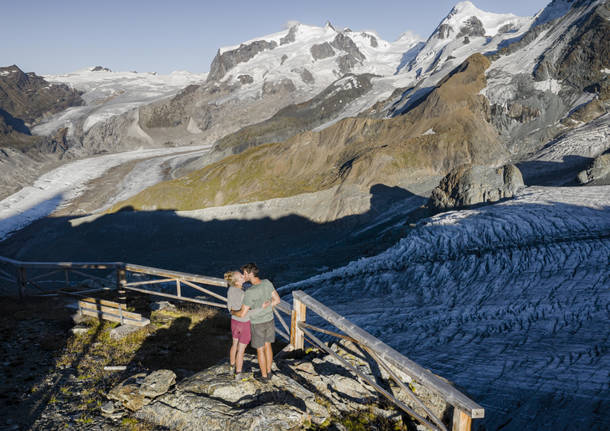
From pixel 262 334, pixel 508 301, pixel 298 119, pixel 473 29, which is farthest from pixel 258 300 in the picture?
pixel 473 29

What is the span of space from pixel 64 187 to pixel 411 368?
106679 mm

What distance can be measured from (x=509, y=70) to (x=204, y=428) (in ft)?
240

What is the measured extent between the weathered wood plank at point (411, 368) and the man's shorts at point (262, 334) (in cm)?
83

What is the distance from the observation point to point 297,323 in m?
7.34

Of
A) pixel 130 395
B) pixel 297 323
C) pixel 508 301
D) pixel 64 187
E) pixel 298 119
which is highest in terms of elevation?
pixel 298 119

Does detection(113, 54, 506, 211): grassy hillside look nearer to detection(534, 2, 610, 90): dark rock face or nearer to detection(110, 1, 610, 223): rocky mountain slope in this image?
detection(110, 1, 610, 223): rocky mountain slope

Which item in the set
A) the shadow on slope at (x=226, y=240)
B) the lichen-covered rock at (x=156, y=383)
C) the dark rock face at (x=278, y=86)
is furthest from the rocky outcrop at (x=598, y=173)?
the dark rock face at (x=278, y=86)

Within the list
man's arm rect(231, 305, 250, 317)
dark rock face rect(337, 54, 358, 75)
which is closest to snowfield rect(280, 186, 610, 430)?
man's arm rect(231, 305, 250, 317)

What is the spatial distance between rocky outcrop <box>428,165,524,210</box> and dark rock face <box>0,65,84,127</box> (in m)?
176

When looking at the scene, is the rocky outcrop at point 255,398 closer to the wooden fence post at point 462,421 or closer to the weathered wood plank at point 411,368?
the weathered wood plank at point 411,368

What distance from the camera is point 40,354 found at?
811 centimetres

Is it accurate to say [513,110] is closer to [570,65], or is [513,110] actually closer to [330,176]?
[570,65]

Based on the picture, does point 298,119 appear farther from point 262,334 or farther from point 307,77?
point 262,334

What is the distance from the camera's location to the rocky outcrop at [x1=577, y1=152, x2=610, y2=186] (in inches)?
1169
